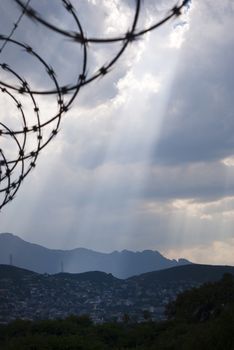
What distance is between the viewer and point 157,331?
24.3 m

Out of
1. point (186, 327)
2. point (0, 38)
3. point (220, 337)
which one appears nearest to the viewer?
point (0, 38)

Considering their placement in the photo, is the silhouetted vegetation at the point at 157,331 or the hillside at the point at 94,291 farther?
the hillside at the point at 94,291

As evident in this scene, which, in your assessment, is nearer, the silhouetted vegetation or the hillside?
the silhouetted vegetation

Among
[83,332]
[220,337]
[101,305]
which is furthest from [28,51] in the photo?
[101,305]

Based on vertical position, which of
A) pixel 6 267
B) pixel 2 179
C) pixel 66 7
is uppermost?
pixel 6 267

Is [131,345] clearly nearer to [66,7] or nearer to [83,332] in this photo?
[83,332]

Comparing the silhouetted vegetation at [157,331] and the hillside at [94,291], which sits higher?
the hillside at [94,291]

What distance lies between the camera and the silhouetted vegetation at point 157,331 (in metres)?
14.4

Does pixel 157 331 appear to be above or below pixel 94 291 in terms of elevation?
below

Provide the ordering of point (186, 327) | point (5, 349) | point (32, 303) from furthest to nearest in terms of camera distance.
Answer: point (32, 303) < point (186, 327) < point (5, 349)

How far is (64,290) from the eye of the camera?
105 metres

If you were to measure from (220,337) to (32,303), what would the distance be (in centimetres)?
7524

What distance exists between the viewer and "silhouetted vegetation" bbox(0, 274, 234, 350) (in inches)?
567

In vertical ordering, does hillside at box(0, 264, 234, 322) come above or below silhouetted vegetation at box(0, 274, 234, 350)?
above
